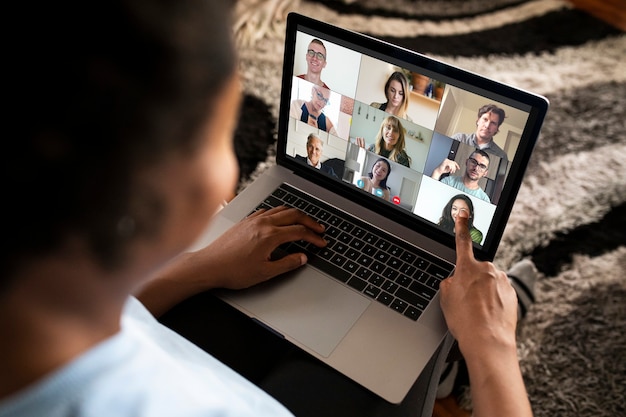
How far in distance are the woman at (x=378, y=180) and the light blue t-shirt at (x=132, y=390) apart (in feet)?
1.42

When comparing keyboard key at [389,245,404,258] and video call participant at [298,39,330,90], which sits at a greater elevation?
video call participant at [298,39,330,90]

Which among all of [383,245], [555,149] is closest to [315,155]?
[383,245]

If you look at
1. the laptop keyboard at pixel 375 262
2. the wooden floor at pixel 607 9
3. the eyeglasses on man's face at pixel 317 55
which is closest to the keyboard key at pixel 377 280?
the laptop keyboard at pixel 375 262

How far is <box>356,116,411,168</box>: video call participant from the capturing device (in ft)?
2.77

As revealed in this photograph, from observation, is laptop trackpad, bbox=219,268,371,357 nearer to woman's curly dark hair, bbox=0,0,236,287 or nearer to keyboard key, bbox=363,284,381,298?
keyboard key, bbox=363,284,381,298

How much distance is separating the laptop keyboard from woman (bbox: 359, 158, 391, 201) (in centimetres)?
6

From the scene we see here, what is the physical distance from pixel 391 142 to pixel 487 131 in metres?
0.15

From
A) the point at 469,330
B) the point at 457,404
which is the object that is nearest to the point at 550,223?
the point at 457,404

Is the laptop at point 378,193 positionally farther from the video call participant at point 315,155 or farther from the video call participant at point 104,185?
the video call participant at point 104,185

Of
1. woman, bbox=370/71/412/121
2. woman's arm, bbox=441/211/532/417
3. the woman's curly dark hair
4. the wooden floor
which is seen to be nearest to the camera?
the woman's curly dark hair

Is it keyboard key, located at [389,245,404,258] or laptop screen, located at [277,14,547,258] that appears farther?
keyboard key, located at [389,245,404,258]

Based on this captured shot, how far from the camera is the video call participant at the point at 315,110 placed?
89cm

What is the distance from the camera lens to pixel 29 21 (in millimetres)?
240

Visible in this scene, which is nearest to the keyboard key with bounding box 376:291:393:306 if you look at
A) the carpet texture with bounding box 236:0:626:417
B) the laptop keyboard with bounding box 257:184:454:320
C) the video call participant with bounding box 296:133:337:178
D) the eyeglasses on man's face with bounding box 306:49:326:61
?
the laptop keyboard with bounding box 257:184:454:320
